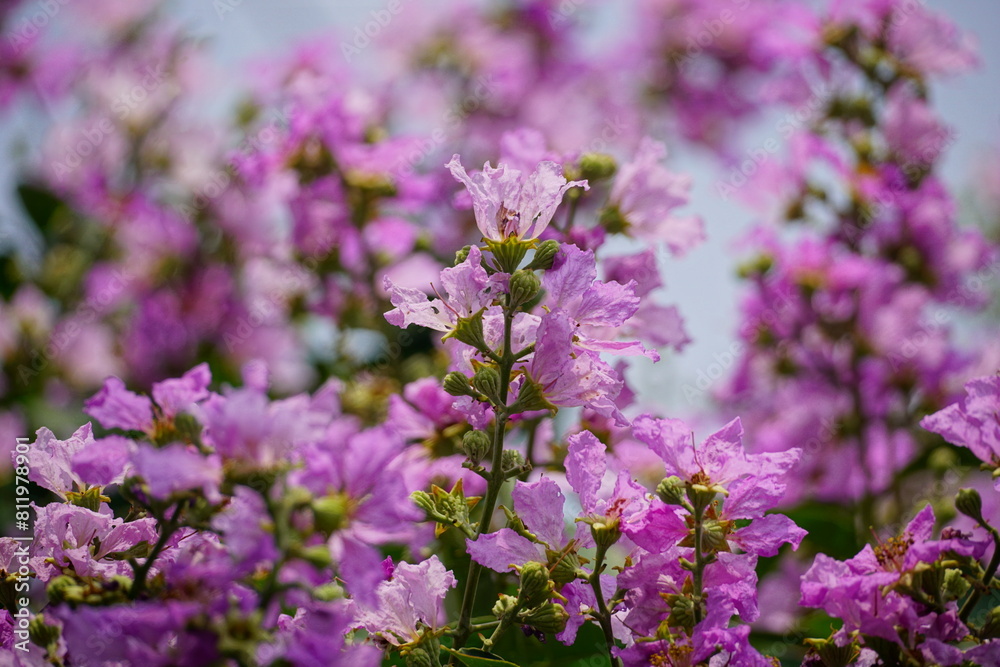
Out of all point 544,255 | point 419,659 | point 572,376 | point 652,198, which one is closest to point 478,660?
point 419,659

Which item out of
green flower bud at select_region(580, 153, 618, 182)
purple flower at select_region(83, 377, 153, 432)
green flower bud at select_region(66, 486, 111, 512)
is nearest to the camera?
purple flower at select_region(83, 377, 153, 432)

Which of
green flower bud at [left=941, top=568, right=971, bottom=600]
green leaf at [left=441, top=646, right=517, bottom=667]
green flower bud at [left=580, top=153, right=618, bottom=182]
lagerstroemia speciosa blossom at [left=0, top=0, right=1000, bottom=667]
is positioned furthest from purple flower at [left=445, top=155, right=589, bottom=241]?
green flower bud at [left=941, top=568, right=971, bottom=600]

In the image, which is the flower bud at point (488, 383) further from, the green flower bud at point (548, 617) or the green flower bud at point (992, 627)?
the green flower bud at point (992, 627)

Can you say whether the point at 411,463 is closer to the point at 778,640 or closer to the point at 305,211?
the point at 778,640

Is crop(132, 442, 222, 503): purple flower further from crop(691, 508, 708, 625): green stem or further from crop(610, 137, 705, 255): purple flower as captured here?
crop(610, 137, 705, 255): purple flower

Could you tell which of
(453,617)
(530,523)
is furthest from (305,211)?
(530,523)

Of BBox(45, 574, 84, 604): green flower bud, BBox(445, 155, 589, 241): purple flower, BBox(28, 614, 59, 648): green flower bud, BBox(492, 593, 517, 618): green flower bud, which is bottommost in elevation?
BBox(492, 593, 517, 618): green flower bud
